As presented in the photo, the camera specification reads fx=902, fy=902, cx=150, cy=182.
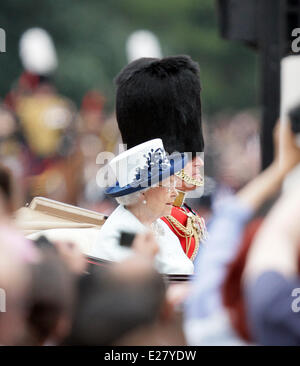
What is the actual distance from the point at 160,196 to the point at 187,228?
0.44 m

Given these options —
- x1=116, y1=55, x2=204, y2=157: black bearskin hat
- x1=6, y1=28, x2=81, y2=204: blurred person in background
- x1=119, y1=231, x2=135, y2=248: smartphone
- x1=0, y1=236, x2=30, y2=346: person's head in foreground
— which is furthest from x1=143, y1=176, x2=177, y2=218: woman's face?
x1=6, y1=28, x2=81, y2=204: blurred person in background

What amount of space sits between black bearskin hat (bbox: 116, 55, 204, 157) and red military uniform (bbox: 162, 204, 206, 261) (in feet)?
0.88

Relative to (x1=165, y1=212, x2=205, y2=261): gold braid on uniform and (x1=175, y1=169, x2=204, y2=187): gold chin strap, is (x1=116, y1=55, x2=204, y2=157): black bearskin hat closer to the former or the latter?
(x1=175, y1=169, x2=204, y2=187): gold chin strap

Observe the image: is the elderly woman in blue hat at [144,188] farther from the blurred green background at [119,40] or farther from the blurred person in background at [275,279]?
the blurred green background at [119,40]

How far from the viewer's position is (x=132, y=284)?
2.16 m

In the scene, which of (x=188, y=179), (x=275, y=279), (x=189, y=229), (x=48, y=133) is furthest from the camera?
(x=48, y=133)

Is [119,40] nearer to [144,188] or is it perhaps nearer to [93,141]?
[93,141]

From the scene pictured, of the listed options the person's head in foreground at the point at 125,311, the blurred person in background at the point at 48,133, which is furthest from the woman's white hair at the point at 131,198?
the blurred person in background at the point at 48,133

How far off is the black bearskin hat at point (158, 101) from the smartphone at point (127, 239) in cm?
77

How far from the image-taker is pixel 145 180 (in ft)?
9.35

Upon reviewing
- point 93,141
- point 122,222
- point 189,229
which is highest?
point 122,222

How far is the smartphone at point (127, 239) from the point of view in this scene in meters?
2.31

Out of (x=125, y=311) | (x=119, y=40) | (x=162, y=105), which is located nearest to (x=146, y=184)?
(x=162, y=105)
